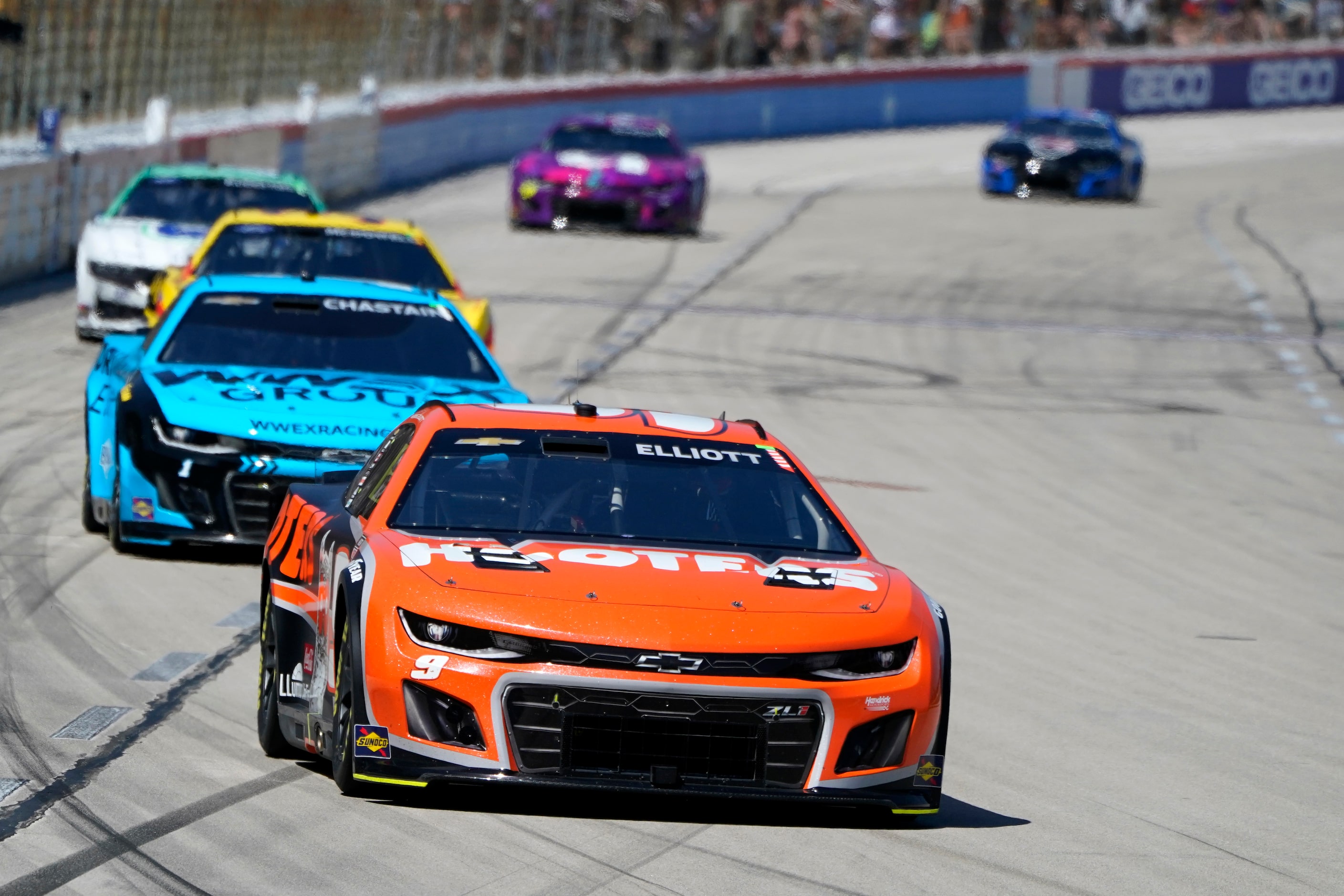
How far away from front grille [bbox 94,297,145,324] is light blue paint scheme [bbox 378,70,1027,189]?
16.1 metres

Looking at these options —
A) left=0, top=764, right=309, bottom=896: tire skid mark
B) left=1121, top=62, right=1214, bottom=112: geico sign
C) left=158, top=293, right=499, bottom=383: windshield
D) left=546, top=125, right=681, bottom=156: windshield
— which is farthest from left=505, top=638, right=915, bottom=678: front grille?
left=1121, top=62, right=1214, bottom=112: geico sign

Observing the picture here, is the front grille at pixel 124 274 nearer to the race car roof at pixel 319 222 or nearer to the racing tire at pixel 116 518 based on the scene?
the race car roof at pixel 319 222

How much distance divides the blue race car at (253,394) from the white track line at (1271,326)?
7.67 meters

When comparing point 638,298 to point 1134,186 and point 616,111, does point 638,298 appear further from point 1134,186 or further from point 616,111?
point 616,111

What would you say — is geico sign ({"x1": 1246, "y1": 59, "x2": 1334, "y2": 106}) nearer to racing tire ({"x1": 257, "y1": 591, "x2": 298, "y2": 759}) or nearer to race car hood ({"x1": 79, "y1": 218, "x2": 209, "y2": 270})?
race car hood ({"x1": 79, "y1": 218, "x2": 209, "y2": 270})

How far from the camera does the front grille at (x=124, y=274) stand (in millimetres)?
17141

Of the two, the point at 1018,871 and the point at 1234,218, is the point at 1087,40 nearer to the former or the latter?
the point at 1234,218

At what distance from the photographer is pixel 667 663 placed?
19.4 feet

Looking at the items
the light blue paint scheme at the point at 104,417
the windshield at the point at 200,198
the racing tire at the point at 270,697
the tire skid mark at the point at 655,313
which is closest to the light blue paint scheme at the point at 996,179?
the tire skid mark at the point at 655,313

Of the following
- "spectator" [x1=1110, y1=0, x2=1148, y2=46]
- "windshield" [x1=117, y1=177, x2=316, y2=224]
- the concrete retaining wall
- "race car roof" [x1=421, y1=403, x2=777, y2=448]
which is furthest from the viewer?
"spectator" [x1=1110, y1=0, x2=1148, y2=46]

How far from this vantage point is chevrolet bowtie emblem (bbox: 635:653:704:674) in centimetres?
590

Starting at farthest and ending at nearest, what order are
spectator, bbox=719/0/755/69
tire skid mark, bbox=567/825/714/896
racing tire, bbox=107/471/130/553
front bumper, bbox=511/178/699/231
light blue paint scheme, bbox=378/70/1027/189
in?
spectator, bbox=719/0/755/69
light blue paint scheme, bbox=378/70/1027/189
front bumper, bbox=511/178/699/231
racing tire, bbox=107/471/130/553
tire skid mark, bbox=567/825/714/896

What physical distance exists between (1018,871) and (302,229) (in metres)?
10.2

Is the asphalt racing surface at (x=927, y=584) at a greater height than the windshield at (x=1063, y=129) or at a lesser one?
lesser
